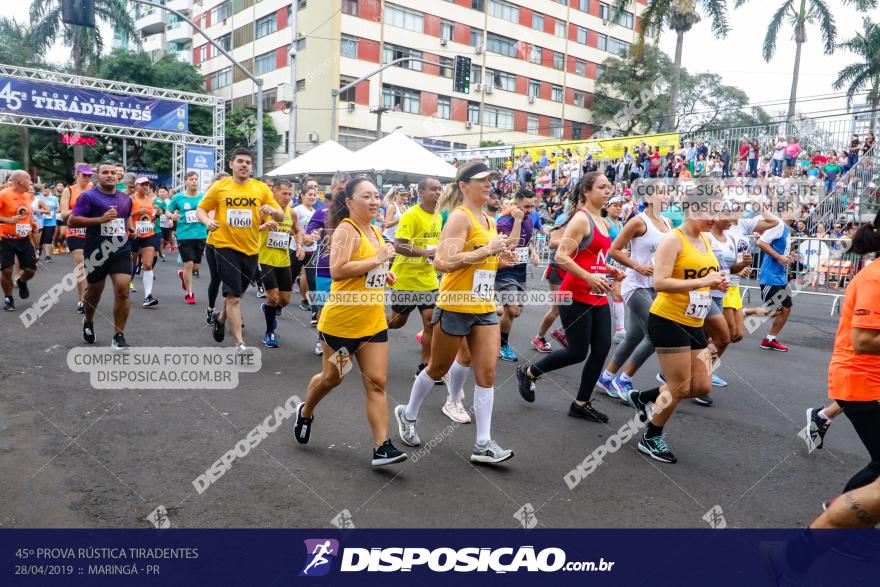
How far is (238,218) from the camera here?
6.89 meters

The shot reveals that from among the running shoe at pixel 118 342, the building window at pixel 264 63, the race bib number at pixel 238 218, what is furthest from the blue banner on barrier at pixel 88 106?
the building window at pixel 264 63

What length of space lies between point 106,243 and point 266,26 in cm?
4483

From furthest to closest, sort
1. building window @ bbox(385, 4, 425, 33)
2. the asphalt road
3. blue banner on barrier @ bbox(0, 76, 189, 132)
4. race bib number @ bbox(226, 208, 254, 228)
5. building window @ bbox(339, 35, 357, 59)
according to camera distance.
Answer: building window @ bbox(385, 4, 425, 33)
building window @ bbox(339, 35, 357, 59)
blue banner on barrier @ bbox(0, 76, 189, 132)
race bib number @ bbox(226, 208, 254, 228)
the asphalt road

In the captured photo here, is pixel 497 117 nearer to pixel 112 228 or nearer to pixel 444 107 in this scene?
pixel 444 107

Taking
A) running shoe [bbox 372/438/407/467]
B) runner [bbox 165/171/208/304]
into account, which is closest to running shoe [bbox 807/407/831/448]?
running shoe [bbox 372/438/407/467]

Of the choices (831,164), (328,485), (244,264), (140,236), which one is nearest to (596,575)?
(328,485)

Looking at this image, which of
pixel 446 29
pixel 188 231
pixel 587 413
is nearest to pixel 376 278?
pixel 587 413

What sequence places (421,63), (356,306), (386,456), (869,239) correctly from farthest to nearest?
1. (421,63)
2. (356,306)
3. (386,456)
4. (869,239)

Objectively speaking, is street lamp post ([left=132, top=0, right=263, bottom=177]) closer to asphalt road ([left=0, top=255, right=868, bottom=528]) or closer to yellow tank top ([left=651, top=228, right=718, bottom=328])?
asphalt road ([left=0, top=255, right=868, bottom=528])

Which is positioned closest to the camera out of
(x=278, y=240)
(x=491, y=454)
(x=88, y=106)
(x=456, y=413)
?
(x=491, y=454)

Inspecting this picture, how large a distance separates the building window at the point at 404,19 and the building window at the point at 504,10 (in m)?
6.78

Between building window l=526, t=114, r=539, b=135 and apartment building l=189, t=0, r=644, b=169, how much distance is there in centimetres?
8

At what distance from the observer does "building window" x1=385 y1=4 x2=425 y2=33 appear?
4288 centimetres

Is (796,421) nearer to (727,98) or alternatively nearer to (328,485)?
(328,485)
